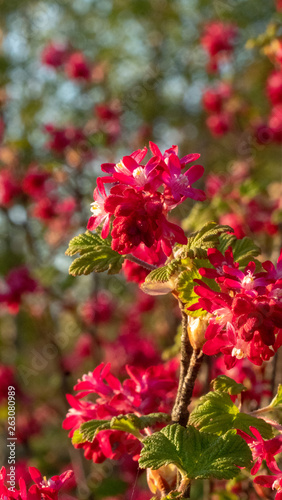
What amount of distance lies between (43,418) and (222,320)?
492 cm

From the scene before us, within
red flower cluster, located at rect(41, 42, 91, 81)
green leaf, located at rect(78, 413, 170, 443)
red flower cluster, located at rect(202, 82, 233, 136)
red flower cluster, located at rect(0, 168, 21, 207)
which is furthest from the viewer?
red flower cluster, located at rect(41, 42, 91, 81)

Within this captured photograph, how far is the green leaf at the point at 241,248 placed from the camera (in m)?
1.17

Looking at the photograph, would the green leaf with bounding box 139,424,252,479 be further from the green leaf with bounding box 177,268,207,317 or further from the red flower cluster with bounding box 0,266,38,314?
the red flower cluster with bounding box 0,266,38,314

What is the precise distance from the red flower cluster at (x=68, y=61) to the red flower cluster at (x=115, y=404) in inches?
172

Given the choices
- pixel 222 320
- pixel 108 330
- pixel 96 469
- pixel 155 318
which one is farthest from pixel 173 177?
pixel 108 330

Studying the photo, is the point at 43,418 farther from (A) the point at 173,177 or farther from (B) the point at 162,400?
(A) the point at 173,177

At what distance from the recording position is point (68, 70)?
5328 millimetres

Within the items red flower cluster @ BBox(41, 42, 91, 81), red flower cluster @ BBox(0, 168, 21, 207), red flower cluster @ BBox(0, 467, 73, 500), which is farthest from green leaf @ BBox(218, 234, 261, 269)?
red flower cluster @ BBox(41, 42, 91, 81)

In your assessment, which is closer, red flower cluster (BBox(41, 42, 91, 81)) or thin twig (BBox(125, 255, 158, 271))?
thin twig (BBox(125, 255, 158, 271))

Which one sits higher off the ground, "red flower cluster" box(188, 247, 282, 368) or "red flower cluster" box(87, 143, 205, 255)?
"red flower cluster" box(87, 143, 205, 255)

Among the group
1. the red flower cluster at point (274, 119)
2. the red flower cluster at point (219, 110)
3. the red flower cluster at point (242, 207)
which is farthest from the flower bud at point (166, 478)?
the red flower cluster at point (219, 110)

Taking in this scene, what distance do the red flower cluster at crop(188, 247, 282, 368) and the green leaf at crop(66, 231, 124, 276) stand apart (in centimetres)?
23

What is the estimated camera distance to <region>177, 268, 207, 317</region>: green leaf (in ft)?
3.50

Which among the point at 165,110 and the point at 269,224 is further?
the point at 165,110
